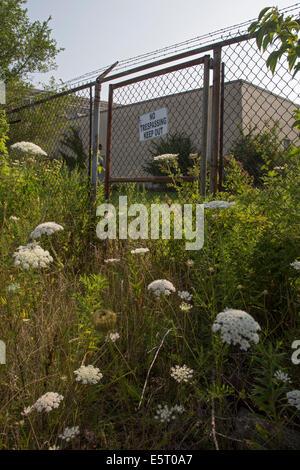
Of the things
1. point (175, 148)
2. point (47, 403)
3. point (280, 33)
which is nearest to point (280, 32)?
point (280, 33)

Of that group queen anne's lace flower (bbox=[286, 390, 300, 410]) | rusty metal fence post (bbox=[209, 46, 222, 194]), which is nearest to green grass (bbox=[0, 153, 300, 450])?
queen anne's lace flower (bbox=[286, 390, 300, 410])

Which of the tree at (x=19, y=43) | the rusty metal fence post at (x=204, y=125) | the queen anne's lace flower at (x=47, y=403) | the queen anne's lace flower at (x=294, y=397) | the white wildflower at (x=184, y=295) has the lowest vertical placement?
the queen anne's lace flower at (x=47, y=403)

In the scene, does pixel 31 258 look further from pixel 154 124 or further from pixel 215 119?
pixel 154 124

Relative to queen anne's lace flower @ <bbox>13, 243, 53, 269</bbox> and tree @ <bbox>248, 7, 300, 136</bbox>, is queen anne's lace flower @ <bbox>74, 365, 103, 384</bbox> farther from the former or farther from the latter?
tree @ <bbox>248, 7, 300, 136</bbox>

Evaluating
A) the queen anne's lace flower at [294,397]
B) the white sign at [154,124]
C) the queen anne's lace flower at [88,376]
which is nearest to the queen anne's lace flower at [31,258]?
the queen anne's lace flower at [88,376]

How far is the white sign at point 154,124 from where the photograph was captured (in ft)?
13.2

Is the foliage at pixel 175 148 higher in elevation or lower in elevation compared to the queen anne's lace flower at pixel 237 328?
higher

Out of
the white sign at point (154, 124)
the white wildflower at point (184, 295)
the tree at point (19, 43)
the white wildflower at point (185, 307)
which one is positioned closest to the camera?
the white wildflower at point (185, 307)

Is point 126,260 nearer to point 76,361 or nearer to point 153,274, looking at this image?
point 153,274

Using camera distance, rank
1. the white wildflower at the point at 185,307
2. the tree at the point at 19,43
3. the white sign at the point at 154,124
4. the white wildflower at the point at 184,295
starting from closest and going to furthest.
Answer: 1. the white wildflower at the point at 185,307
2. the white wildflower at the point at 184,295
3. the white sign at the point at 154,124
4. the tree at the point at 19,43

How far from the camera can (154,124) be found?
413 centimetres

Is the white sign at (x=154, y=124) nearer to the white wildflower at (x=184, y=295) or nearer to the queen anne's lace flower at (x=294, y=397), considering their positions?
the white wildflower at (x=184, y=295)

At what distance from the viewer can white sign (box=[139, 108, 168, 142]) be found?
159 inches

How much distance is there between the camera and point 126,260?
3.17 meters
